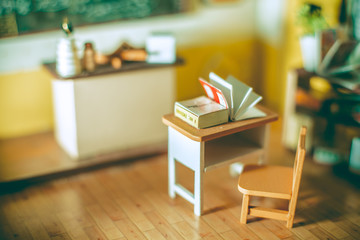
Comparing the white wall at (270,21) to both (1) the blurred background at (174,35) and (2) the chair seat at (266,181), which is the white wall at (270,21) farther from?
(2) the chair seat at (266,181)

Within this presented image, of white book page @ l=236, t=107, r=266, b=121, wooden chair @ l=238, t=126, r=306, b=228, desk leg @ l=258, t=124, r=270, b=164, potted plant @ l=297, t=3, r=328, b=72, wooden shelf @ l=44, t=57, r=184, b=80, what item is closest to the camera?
wooden chair @ l=238, t=126, r=306, b=228

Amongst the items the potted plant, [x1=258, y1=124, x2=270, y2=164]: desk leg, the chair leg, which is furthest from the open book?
the potted plant

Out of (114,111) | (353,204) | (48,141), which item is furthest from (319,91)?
(48,141)

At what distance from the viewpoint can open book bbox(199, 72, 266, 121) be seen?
3.32 meters

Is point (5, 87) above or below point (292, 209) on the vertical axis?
above

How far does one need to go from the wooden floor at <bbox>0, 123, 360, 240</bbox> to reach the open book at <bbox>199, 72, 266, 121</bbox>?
72 cm

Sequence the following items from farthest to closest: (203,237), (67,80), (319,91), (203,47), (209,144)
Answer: (203,47) → (319,91) → (67,80) → (209,144) → (203,237)

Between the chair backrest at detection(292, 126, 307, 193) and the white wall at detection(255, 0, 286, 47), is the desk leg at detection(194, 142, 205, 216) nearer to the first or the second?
the chair backrest at detection(292, 126, 307, 193)

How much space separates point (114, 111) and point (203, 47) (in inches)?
59.6

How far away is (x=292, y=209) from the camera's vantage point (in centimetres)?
325

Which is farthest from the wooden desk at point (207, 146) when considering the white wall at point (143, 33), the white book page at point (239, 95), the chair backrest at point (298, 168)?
the white wall at point (143, 33)

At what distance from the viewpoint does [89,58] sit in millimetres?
4004

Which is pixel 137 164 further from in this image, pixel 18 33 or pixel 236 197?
pixel 18 33

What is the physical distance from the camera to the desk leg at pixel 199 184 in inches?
128
